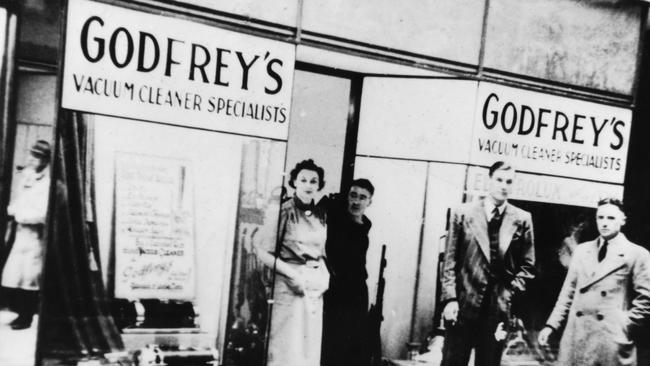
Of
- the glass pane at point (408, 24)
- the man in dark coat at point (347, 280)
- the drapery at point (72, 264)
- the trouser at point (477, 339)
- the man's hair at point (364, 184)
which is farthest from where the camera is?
the trouser at point (477, 339)

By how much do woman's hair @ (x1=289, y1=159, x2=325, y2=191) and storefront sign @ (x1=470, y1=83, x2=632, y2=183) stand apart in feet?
4.44

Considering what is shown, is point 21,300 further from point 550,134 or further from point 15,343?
point 550,134

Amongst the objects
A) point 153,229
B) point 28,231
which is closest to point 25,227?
point 28,231

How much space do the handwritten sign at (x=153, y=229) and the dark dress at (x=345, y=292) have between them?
1210mm

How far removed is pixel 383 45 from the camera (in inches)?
235

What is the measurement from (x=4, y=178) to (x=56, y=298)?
0.84m

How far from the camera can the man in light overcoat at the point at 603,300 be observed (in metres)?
6.61

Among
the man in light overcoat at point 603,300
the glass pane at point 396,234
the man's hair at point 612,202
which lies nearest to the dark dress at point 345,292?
the glass pane at point 396,234

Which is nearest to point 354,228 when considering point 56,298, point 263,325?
point 263,325

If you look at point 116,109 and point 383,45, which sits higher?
point 383,45


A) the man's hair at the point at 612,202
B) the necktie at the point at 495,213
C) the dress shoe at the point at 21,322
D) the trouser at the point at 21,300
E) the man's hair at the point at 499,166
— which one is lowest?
the dress shoe at the point at 21,322

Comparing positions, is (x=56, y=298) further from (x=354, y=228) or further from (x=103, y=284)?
(x=354, y=228)

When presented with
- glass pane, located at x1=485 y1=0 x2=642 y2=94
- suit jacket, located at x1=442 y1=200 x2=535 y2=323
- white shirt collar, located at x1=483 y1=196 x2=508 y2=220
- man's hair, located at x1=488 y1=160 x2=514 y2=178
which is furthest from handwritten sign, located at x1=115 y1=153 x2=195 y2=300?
glass pane, located at x1=485 y1=0 x2=642 y2=94

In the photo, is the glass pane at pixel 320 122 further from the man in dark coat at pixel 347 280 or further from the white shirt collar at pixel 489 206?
the white shirt collar at pixel 489 206
